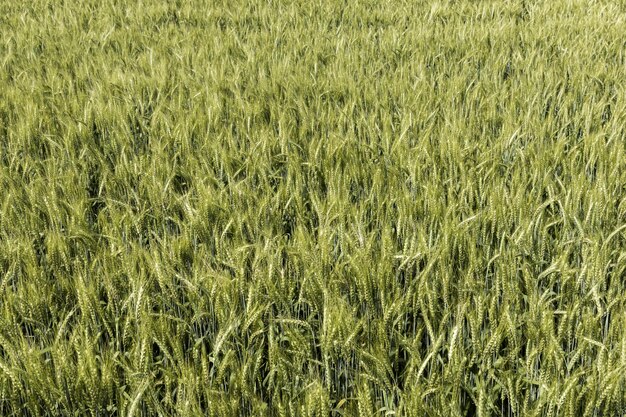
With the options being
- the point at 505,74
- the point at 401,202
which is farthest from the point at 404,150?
the point at 505,74

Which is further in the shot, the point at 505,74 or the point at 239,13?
the point at 239,13

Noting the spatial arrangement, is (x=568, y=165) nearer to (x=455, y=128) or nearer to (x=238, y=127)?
(x=455, y=128)

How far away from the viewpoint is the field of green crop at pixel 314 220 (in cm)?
89

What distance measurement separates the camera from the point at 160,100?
7.09ft

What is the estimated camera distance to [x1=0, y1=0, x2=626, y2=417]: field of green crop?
89 cm

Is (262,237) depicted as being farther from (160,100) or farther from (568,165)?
(160,100)

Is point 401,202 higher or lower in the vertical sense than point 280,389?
higher

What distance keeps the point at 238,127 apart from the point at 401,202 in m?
0.69

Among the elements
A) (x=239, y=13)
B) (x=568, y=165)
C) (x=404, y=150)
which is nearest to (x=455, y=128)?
(x=404, y=150)

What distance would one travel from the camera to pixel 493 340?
85cm

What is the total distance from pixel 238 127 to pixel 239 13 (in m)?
1.94

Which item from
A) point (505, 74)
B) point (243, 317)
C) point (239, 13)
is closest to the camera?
point (243, 317)

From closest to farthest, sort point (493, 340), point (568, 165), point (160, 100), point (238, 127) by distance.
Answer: point (493, 340)
point (568, 165)
point (238, 127)
point (160, 100)

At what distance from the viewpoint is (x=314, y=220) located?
146cm
